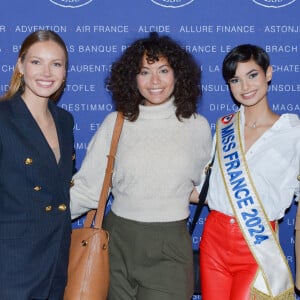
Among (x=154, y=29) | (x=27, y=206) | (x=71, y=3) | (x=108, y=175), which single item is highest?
(x=71, y=3)

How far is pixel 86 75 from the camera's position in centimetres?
319

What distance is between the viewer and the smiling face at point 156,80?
266 centimetres

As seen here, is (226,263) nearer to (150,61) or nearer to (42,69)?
(150,61)

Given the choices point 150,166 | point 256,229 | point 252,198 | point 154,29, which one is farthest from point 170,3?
point 256,229

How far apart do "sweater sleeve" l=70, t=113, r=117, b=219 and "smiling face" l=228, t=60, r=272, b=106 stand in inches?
23.5

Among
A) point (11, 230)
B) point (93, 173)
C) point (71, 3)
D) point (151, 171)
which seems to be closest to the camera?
point (11, 230)

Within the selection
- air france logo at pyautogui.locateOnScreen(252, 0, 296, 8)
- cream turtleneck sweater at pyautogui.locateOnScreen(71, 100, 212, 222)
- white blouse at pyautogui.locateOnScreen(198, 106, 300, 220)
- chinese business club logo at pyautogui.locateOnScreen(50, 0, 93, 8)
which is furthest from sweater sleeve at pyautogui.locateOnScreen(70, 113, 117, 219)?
air france logo at pyautogui.locateOnScreen(252, 0, 296, 8)

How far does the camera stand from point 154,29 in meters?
3.15

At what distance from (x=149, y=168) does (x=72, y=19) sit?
105 centimetres

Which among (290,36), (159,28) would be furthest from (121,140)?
(290,36)


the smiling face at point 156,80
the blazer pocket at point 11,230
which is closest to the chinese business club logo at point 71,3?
the smiling face at point 156,80

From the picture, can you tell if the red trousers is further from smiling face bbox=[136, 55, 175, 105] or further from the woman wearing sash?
smiling face bbox=[136, 55, 175, 105]

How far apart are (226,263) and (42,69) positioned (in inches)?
46.5

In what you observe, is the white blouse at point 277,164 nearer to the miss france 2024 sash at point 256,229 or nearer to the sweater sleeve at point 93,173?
the miss france 2024 sash at point 256,229
